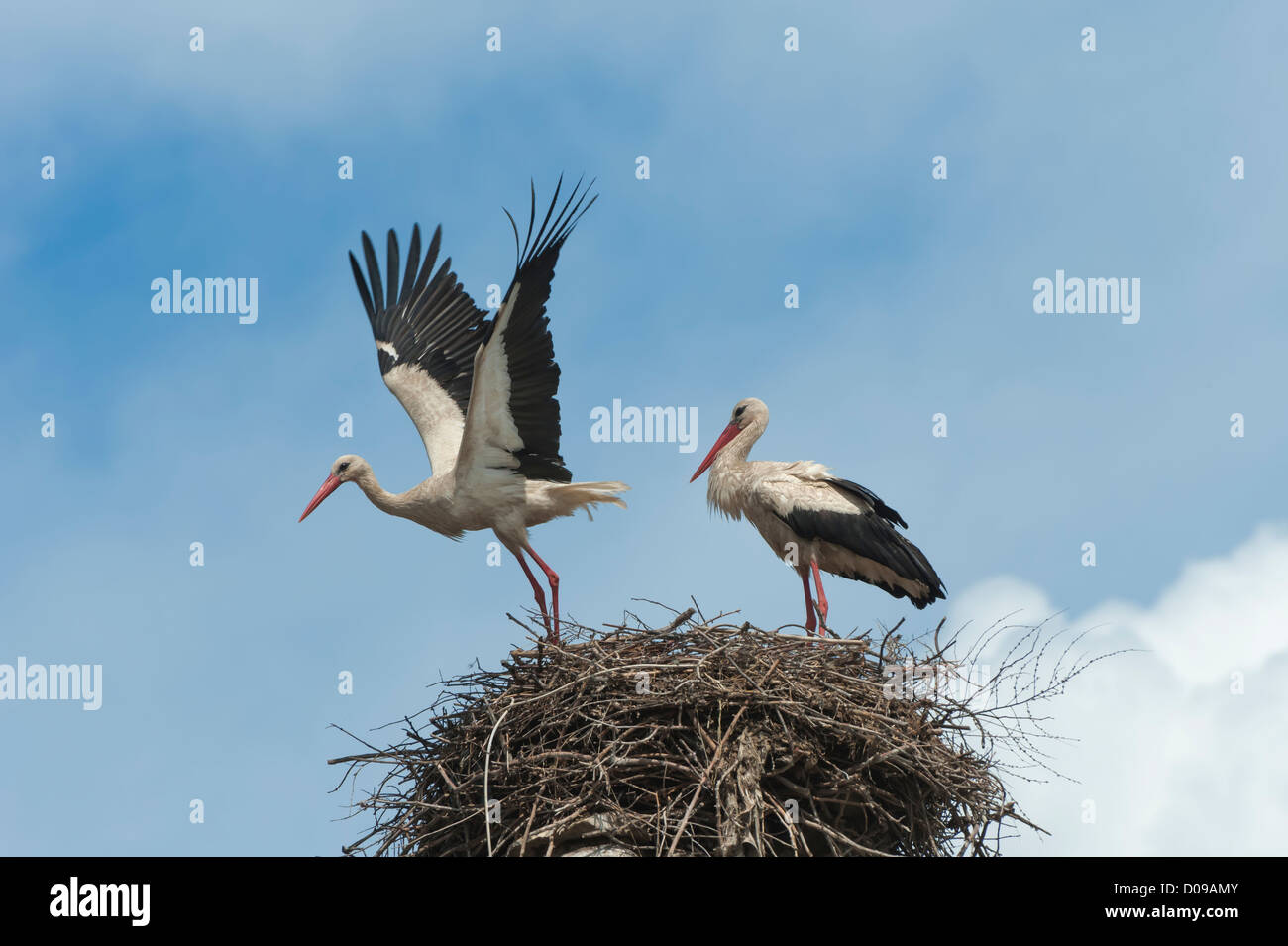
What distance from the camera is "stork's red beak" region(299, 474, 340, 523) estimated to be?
1036 cm

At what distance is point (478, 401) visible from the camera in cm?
880

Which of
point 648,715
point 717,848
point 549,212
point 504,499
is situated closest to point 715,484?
point 504,499

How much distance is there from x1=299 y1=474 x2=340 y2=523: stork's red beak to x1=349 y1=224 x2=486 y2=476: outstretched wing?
2.51ft

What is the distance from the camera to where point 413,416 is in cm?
1099

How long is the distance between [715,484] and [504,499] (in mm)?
1502

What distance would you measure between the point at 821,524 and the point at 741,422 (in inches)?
50.8

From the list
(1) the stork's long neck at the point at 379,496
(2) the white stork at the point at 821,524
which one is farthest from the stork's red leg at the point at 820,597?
(1) the stork's long neck at the point at 379,496

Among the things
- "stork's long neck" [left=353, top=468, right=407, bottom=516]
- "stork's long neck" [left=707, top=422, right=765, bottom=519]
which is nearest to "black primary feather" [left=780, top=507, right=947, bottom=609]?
"stork's long neck" [left=707, top=422, right=765, bottom=519]

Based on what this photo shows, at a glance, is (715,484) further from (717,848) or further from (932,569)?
(717,848)

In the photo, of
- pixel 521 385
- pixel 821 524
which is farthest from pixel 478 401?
pixel 821 524

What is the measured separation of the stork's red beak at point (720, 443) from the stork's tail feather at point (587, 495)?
0.78m

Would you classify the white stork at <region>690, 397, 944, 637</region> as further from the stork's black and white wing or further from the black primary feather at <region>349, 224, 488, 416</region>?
the black primary feather at <region>349, 224, 488, 416</region>

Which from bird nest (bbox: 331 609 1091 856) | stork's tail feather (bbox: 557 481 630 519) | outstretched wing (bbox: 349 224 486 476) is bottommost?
bird nest (bbox: 331 609 1091 856)

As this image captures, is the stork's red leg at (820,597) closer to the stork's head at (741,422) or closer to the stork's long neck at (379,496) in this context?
the stork's head at (741,422)
